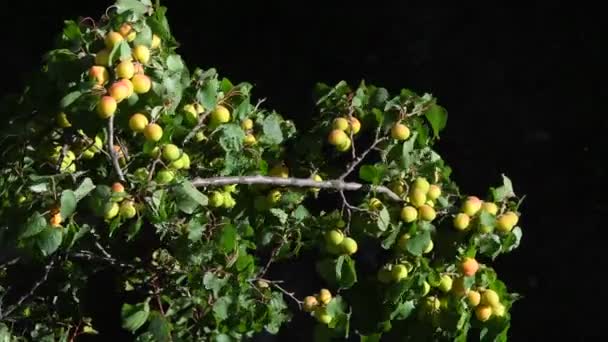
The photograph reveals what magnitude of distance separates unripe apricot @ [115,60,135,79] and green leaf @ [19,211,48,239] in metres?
0.21

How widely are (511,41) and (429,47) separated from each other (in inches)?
11.2

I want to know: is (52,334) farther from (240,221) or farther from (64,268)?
(240,221)

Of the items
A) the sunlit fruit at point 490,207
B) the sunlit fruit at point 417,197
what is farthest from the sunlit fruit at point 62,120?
the sunlit fruit at point 490,207

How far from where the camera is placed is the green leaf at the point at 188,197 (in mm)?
1272

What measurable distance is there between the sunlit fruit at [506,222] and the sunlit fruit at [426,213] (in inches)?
4.0

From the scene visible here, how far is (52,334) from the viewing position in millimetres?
1702

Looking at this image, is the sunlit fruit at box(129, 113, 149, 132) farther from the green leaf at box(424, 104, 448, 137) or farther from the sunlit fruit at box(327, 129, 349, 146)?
the green leaf at box(424, 104, 448, 137)

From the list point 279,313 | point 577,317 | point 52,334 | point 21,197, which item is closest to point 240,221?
point 279,313

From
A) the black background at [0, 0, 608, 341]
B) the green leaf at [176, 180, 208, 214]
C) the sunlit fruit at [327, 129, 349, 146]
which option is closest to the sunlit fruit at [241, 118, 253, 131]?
the sunlit fruit at [327, 129, 349, 146]

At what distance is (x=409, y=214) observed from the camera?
1438mm

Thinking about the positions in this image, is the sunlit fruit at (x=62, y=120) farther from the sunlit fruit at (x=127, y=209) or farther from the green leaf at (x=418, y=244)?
the green leaf at (x=418, y=244)

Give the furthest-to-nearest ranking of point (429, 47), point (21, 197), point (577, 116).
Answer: point (429, 47), point (577, 116), point (21, 197)

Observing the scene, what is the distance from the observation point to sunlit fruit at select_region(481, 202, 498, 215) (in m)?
1.46

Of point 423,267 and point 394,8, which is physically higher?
point 423,267
